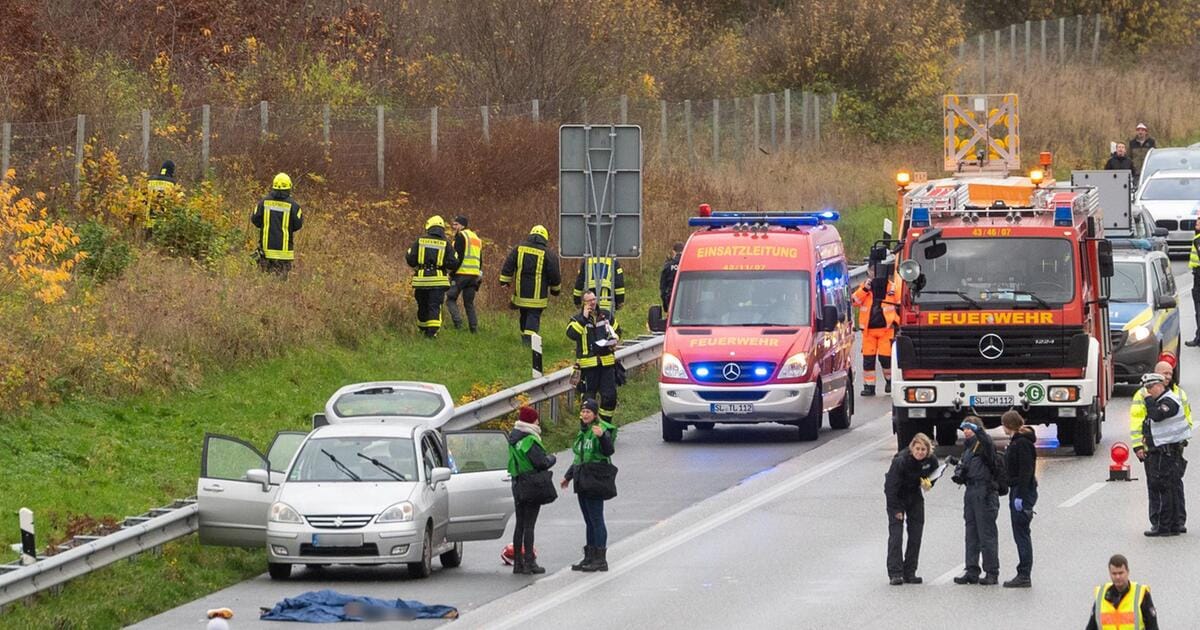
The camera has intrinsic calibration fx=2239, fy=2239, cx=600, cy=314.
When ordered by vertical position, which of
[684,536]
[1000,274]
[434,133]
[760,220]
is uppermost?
[434,133]

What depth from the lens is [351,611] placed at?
16969 millimetres

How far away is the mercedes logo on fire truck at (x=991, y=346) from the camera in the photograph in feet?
79.9

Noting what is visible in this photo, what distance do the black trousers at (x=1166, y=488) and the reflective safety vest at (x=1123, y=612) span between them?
6.85m

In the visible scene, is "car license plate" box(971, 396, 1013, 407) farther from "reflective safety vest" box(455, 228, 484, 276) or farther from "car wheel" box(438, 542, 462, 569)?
"reflective safety vest" box(455, 228, 484, 276)

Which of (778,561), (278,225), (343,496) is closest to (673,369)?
(278,225)

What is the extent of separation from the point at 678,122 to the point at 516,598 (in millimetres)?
27715

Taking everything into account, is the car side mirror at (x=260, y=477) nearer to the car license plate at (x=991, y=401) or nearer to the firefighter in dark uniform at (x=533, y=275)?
the car license plate at (x=991, y=401)

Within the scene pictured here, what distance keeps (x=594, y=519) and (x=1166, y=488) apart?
5.22 m

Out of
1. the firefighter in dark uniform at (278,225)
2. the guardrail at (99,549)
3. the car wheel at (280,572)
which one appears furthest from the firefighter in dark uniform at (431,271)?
the car wheel at (280,572)

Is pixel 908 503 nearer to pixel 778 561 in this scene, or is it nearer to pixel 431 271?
pixel 778 561

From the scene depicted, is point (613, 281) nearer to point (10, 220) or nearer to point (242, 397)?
point (242, 397)

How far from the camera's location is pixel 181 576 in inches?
735

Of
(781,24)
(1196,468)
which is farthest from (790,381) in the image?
(781,24)

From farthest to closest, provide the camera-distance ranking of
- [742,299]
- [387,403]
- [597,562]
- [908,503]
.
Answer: [742,299]
[387,403]
[597,562]
[908,503]
